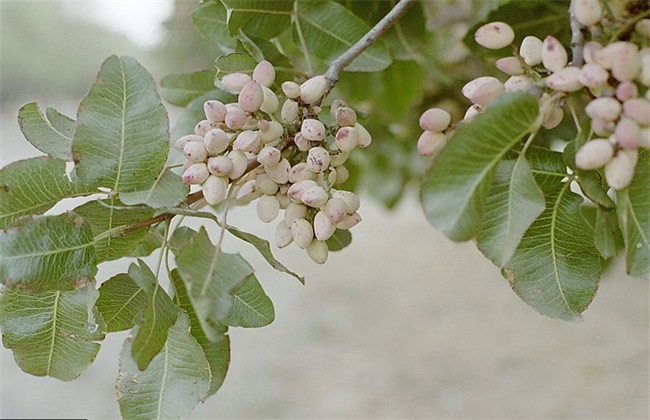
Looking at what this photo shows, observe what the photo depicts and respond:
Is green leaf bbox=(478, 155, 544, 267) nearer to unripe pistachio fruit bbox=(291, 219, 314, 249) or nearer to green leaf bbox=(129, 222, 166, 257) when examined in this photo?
unripe pistachio fruit bbox=(291, 219, 314, 249)

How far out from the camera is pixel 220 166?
38cm

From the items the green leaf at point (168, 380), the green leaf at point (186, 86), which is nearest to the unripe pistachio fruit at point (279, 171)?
the green leaf at point (168, 380)

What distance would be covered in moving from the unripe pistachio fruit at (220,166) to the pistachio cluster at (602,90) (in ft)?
0.44

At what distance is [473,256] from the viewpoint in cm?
295

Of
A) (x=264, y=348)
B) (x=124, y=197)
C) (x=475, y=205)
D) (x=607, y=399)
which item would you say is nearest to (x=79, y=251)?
(x=124, y=197)

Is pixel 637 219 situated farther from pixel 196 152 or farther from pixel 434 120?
pixel 196 152

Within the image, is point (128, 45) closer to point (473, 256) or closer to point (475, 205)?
point (473, 256)

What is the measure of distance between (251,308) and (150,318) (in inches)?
3.1

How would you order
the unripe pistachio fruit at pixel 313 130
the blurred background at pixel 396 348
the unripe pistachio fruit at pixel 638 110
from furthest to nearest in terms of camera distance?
the blurred background at pixel 396 348 < the unripe pistachio fruit at pixel 313 130 < the unripe pistachio fruit at pixel 638 110

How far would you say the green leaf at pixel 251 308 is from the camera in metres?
0.43

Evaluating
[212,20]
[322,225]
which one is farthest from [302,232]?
[212,20]

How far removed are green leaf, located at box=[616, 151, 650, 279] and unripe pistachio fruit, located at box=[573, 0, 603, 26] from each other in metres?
0.08

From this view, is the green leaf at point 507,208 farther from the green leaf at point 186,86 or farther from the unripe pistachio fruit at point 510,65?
the green leaf at point 186,86

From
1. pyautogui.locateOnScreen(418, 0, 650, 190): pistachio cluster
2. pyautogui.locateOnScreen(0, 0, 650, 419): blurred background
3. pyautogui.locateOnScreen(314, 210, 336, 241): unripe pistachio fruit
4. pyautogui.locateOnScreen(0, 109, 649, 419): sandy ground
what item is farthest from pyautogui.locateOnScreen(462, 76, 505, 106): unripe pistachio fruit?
pyautogui.locateOnScreen(0, 109, 649, 419): sandy ground
